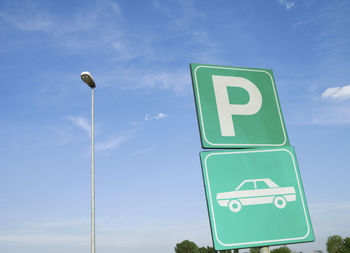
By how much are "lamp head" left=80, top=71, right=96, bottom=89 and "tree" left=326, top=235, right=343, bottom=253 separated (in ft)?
271

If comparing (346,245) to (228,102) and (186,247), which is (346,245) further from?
(228,102)

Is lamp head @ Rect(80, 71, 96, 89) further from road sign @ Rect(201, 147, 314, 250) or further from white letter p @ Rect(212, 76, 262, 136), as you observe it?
road sign @ Rect(201, 147, 314, 250)

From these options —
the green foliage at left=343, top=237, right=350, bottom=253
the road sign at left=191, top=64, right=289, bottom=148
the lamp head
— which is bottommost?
the green foliage at left=343, top=237, right=350, bottom=253

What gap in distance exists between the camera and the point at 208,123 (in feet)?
9.40

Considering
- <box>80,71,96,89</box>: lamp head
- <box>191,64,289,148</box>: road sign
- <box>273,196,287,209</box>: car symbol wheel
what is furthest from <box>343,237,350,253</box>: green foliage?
<box>273,196,287,209</box>: car symbol wheel

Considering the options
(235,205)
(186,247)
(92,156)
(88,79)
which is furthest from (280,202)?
(186,247)

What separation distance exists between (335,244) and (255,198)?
88.8 meters

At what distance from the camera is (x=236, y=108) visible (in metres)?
2.96

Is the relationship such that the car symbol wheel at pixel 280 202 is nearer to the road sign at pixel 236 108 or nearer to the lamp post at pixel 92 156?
the road sign at pixel 236 108

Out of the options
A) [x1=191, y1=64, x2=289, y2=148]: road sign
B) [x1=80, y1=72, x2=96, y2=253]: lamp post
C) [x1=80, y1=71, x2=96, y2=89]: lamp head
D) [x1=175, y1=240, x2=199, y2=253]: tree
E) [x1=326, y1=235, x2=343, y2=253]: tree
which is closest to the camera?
[x1=191, y1=64, x2=289, y2=148]: road sign

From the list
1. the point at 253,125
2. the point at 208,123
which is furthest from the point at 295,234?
the point at 208,123

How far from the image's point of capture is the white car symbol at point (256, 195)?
2525mm

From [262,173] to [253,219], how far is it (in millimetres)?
431

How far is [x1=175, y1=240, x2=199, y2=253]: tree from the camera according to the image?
129m
